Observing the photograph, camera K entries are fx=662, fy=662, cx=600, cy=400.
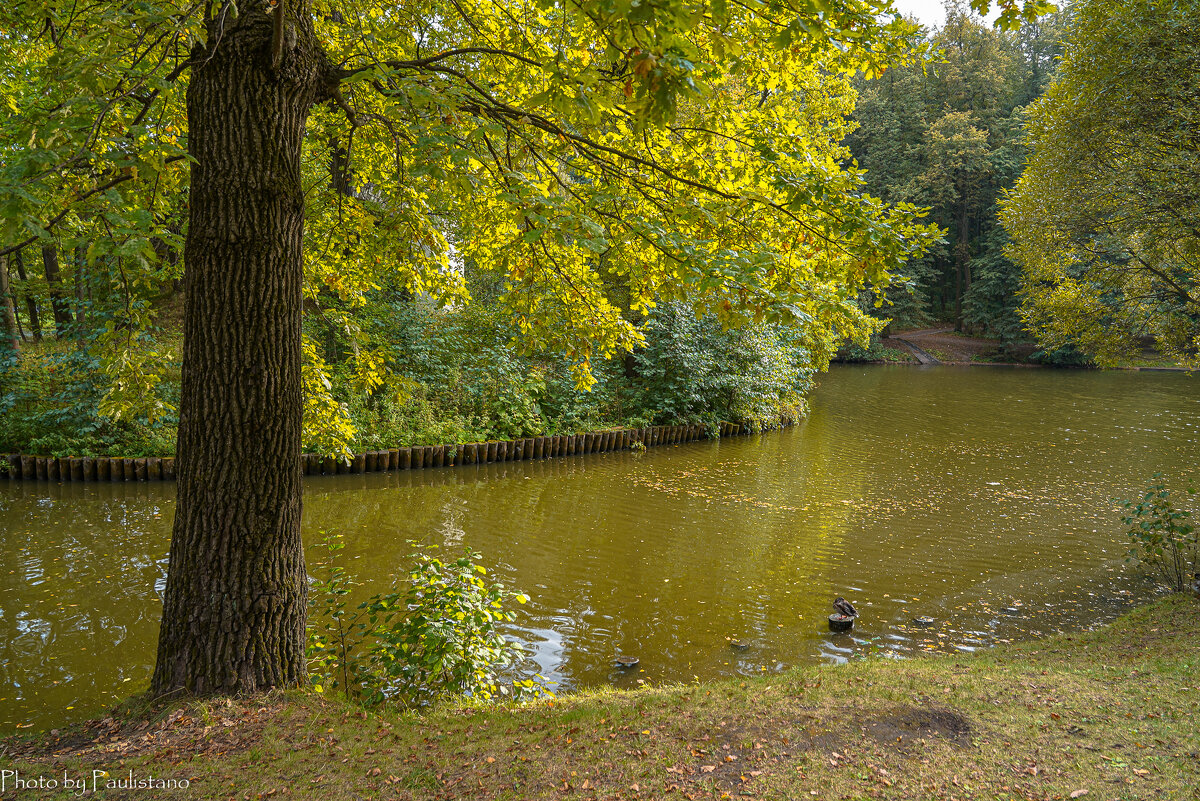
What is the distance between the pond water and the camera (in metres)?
5.71

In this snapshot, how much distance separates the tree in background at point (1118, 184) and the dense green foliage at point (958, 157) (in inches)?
1090

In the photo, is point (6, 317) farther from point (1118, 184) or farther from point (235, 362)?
point (1118, 184)

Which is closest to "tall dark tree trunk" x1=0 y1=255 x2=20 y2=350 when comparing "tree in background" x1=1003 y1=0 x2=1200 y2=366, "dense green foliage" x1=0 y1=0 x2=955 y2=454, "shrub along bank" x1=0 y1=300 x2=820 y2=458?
"shrub along bank" x1=0 y1=300 x2=820 y2=458

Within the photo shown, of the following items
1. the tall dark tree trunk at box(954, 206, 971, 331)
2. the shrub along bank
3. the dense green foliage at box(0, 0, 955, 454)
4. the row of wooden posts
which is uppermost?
the tall dark tree trunk at box(954, 206, 971, 331)

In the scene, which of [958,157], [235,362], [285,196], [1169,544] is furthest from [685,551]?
[958,157]

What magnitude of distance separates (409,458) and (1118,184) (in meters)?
11.7

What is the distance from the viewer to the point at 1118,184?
934 cm

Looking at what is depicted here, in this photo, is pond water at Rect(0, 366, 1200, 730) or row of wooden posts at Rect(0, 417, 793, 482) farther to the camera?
row of wooden posts at Rect(0, 417, 793, 482)

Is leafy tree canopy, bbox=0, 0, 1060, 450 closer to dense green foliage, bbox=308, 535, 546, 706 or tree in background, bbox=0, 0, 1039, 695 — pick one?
tree in background, bbox=0, 0, 1039, 695

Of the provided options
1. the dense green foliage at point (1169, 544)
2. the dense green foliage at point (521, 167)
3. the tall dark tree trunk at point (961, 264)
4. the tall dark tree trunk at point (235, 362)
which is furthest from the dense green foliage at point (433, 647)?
the tall dark tree trunk at point (961, 264)

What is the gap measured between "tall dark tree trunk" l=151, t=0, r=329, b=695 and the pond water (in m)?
1.49

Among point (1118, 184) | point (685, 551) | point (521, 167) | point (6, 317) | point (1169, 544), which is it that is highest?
point (1118, 184)

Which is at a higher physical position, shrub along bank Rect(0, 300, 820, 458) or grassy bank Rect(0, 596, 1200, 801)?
shrub along bank Rect(0, 300, 820, 458)

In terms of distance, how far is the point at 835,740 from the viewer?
3617 millimetres
